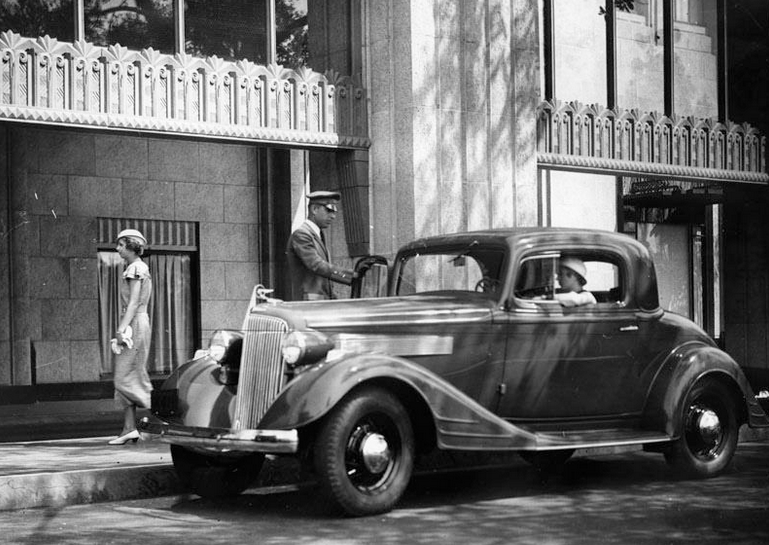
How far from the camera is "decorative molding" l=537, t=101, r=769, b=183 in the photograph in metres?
14.6

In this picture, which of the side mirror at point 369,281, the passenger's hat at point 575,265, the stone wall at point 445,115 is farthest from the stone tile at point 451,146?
the passenger's hat at point 575,265

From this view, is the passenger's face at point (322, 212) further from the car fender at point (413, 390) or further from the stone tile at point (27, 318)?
the stone tile at point (27, 318)

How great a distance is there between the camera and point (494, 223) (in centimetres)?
1373

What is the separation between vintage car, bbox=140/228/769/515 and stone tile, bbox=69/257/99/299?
26.3 feet

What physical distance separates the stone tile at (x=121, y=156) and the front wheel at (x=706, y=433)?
10225 mm

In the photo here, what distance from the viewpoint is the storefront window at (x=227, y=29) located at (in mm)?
13102

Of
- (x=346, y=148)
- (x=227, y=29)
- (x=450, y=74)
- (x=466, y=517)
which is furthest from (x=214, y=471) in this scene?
(x=227, y=29)

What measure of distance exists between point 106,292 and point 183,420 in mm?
9695

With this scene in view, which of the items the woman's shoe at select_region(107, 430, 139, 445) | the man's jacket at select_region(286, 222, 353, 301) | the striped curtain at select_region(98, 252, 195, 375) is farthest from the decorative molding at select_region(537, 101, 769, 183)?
the striped curtain at select_region(98, 252, 195, 375)

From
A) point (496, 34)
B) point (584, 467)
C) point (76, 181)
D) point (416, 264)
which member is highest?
point (496, 34)

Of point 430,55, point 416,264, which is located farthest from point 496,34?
point 416,264

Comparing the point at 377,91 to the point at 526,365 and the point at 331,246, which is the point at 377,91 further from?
the point at 526,365

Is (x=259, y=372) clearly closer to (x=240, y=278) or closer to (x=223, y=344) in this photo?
(x=223, y=344)

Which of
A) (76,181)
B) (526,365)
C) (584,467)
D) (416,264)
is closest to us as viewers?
(526,365)
